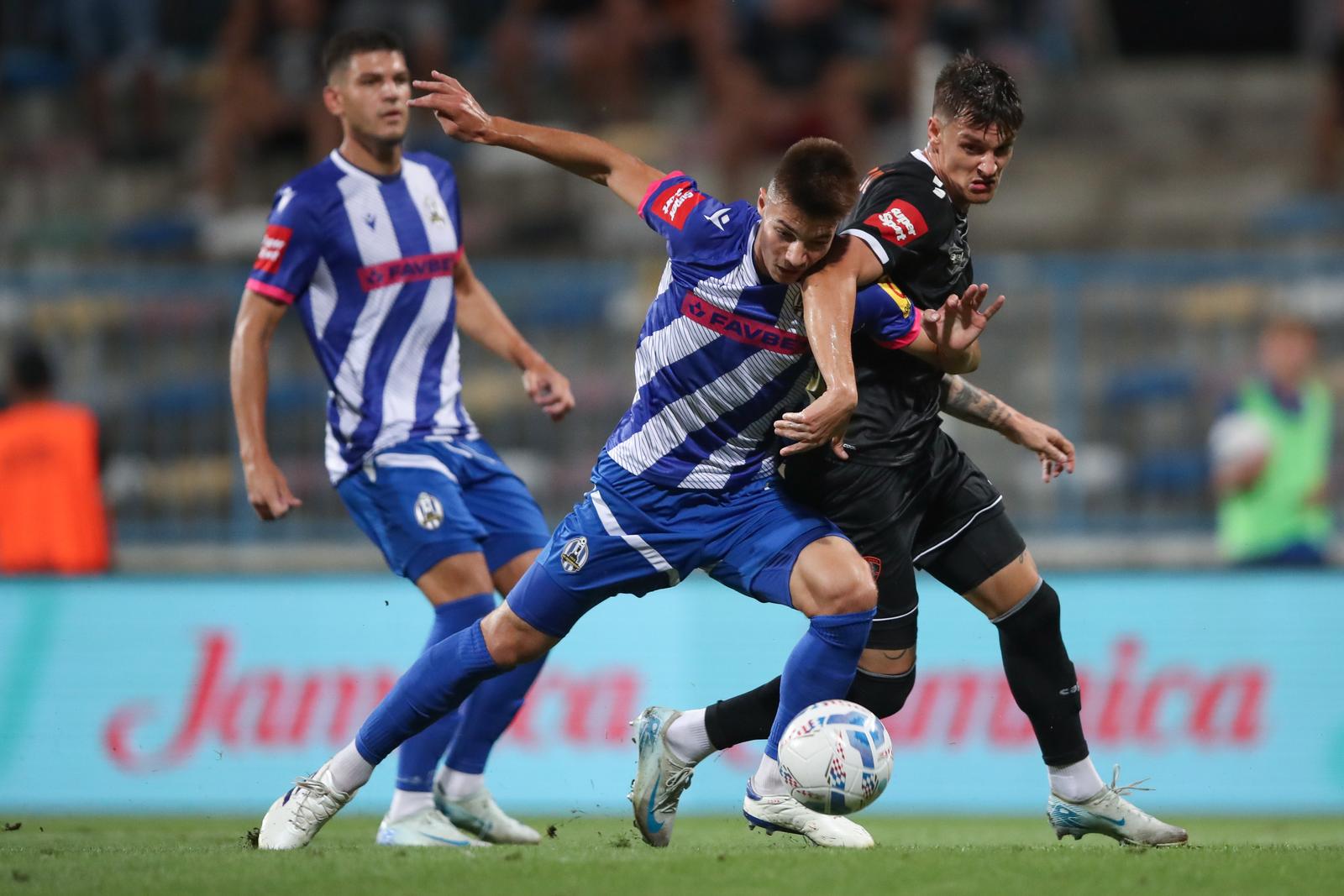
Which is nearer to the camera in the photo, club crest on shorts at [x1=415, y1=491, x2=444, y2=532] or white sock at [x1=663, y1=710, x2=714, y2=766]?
white sock at [x1=663, y1=710, x2=714, y2=766]

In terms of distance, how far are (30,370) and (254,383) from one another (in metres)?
4.28

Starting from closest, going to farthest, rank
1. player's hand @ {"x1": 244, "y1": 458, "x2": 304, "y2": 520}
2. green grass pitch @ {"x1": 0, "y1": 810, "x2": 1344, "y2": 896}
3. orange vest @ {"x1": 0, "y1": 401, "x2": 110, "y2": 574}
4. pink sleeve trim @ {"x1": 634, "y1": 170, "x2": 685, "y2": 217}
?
1. green grass pitch @ {"x1": 0, "y1": 810, "x2": 1344, "y2": 896}
2. pink sleeve trim @ {"x1": 634, "y1": 170, "x2": 685, "y2": 217}
3. player's hand @ {"x1": 244, "y1": 458, "x2": 304, "y2": 520}
4. orange vest @ {"x1": 0, "y1": 401, "x2": 110, "y2": 574}

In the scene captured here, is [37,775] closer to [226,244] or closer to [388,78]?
[388,78]

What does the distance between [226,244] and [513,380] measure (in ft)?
11.8

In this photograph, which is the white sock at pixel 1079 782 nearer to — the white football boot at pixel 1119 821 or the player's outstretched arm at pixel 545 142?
the white football boot at pixel 1119 821

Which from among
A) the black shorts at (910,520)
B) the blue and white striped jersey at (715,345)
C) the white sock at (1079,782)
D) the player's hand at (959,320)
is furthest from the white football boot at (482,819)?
the player's hand at (959,320)

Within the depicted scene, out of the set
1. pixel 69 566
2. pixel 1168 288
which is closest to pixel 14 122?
pixel 69 566

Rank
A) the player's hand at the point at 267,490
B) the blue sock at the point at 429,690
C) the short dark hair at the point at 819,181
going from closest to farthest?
the short dark hair at the point at 819,181
the blue sock at the point at 429,690
the player's hand at the point at 267,490

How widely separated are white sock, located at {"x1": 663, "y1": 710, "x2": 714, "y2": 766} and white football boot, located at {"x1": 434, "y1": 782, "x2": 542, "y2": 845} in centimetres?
98

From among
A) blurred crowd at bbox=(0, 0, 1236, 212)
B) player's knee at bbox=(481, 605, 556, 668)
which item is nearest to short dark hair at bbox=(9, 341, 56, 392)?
blurred crowd at bbox=(0, 0, 1236, 212)

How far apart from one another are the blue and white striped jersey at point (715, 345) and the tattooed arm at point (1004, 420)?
56 centimetres

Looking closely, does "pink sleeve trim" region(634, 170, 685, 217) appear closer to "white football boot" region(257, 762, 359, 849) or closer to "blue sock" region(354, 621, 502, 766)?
"blue sock" region(354, 621, 502, 766)

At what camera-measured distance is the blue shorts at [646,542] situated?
567cm

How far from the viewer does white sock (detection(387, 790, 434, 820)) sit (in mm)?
6676
